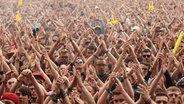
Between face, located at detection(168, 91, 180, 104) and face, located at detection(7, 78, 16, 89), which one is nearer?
face, located at detection(168, 91, 180, 104)

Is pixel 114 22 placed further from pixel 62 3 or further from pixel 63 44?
pixel 62 3

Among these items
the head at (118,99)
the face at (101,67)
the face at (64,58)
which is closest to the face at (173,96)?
the head at (118,99)

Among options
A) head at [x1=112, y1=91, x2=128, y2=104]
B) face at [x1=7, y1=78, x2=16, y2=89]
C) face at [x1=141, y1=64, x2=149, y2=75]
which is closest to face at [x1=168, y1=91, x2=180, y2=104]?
head at [x1=112, y1=91, x2=128, y2=104]

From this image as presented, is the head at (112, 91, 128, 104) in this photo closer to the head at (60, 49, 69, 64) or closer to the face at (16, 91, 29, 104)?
the face at (16, 91, 29, 104)

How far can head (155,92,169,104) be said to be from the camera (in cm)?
618

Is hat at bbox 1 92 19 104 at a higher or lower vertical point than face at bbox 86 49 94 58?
higher

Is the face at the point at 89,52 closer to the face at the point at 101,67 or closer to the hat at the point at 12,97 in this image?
the face at the point at 101,67

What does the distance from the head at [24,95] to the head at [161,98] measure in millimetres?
1749

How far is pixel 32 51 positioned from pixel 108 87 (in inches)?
127

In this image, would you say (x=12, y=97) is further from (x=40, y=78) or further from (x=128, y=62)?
(x=128, y=62)

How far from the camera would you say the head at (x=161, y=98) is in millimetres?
6184

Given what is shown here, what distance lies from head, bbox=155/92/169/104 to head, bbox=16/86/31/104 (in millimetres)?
1749

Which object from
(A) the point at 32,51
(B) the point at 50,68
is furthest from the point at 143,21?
(B) the point at 50,68

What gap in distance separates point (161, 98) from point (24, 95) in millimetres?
1861
